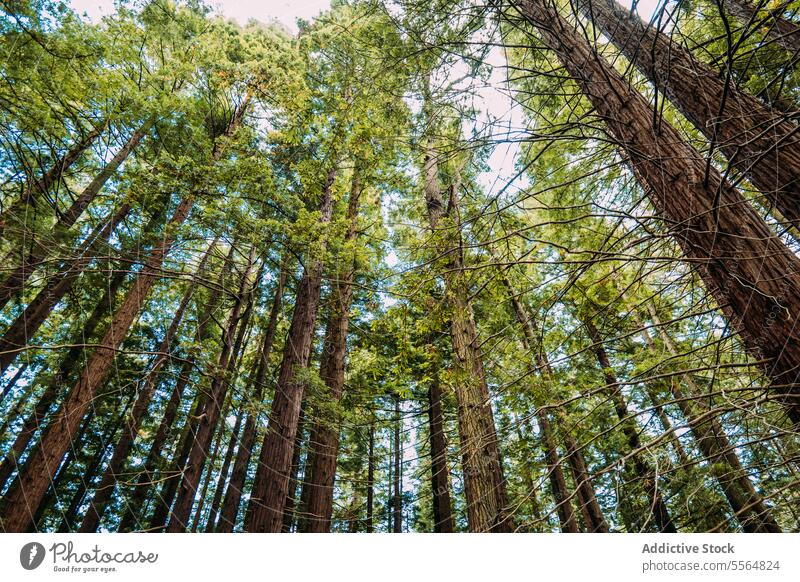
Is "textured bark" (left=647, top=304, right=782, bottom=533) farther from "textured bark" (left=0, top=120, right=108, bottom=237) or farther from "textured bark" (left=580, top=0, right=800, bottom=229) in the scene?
"textured bark" (left=0, top=120, right=108, bottom=237)

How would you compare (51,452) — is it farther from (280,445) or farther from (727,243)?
(727,243)

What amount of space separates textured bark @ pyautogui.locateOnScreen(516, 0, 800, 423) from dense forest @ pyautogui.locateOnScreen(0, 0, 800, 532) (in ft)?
0.04

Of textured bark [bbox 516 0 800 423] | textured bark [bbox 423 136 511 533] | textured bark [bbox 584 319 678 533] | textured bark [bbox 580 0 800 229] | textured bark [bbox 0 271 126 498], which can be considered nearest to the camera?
textured bark [bbox 584 319 678 533]

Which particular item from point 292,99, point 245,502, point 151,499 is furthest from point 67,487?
point 292,99

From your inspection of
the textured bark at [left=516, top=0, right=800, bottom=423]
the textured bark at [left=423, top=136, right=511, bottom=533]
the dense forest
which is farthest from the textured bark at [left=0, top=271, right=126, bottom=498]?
the textured bark at [left=516, top=0, right=800, bottom=423]

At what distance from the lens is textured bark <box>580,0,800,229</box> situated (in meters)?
1.59

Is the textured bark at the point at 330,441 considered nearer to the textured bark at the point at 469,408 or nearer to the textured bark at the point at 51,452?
the textured bark at the point at 469,408

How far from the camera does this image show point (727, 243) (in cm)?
144
